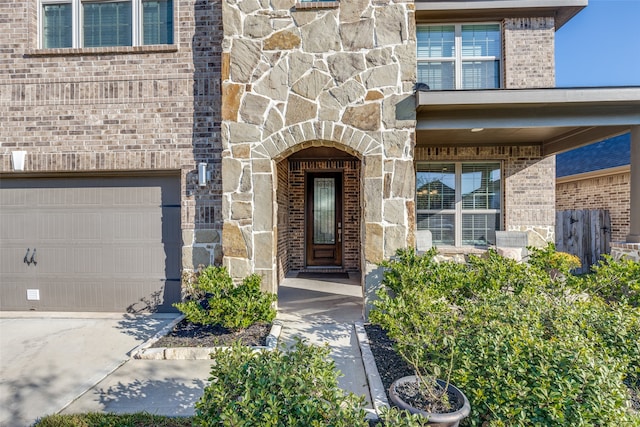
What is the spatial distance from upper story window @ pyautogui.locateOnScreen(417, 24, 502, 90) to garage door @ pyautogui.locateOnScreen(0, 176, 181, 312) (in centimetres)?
537

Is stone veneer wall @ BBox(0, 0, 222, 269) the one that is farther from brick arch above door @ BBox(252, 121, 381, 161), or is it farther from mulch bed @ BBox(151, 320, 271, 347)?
mulch bed @ BBox(151, 320, 271, 347)

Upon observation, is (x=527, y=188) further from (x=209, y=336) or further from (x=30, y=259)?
(x=30, y=259)

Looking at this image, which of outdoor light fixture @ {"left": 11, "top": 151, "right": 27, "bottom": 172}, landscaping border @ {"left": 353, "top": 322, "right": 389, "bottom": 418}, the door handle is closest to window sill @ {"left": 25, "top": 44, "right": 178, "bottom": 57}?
outdoor light fixture @ {"left": 11, "top": 151, "right": 27, "bottom": 172}

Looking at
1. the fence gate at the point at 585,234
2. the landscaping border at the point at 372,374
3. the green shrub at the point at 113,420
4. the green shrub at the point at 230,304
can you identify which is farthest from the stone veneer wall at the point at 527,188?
the green shrub at the point at 113,420

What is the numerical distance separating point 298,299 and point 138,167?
3297mm

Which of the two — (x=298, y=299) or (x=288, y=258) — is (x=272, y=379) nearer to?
(x=298, y=299)

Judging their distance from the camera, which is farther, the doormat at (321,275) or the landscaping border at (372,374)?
the doormat at (321,275)

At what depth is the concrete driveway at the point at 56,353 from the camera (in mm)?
3010

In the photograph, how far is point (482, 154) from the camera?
7.10 m

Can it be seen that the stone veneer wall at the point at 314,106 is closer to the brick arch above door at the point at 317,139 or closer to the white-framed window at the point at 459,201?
the brick arch above door at the point at 317,139

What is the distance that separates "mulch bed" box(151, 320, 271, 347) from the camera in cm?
393

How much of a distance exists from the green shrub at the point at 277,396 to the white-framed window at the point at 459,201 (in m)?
5.73

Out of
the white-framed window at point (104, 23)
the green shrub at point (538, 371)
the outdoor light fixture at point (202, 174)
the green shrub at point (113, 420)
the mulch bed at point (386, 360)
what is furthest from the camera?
the white-framed window at point (104, 23)

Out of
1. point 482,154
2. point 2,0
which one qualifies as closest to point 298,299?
point 482,154
